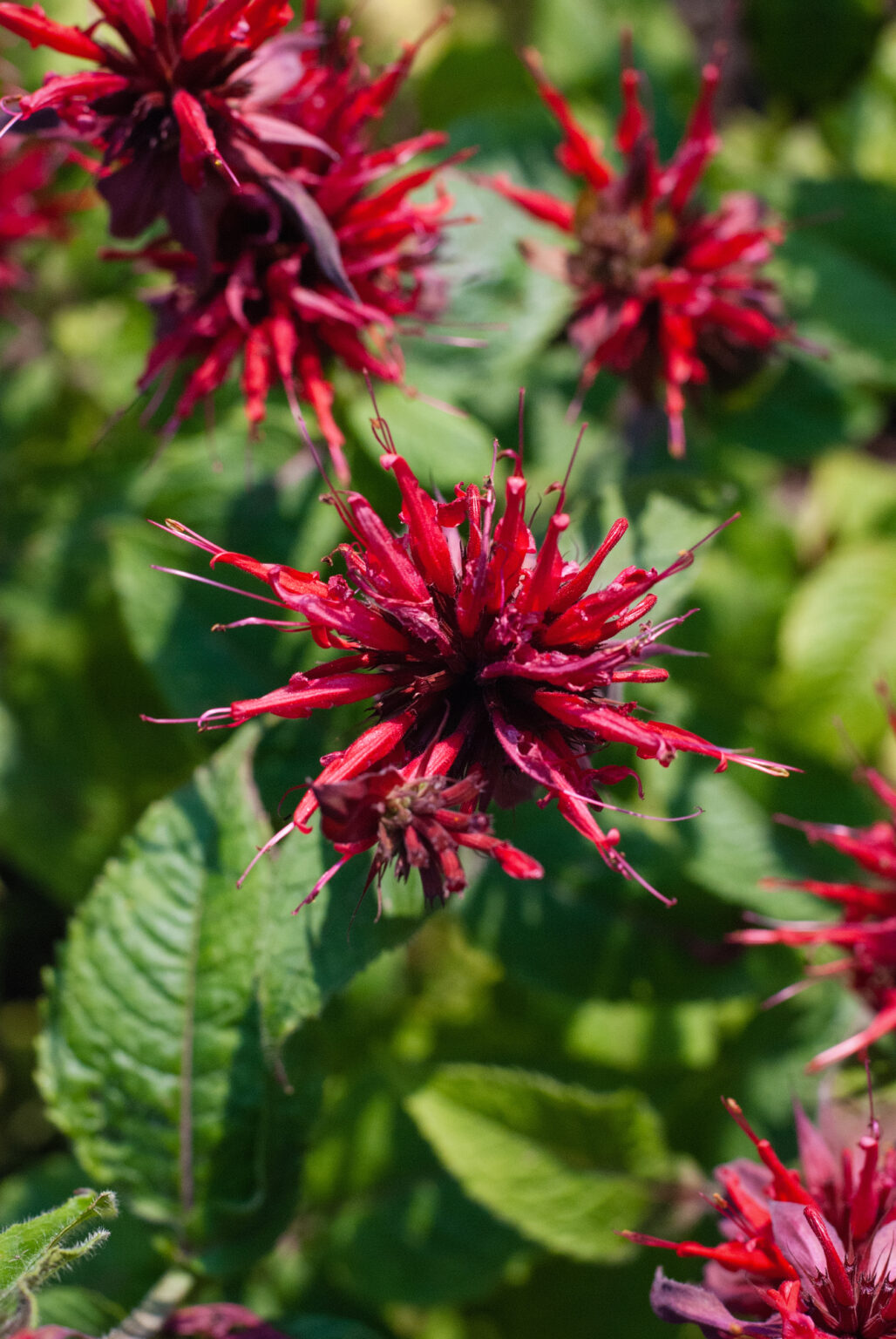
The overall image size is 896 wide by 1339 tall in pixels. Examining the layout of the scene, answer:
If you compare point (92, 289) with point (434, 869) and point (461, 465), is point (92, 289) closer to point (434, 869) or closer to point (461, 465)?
point (461, 465)

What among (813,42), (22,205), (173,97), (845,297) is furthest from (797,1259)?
(813,42)

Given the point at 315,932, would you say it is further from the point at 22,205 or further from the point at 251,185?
the point at 22,205

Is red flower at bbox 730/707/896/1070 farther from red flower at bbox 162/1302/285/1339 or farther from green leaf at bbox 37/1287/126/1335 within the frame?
green leaf at bbox 37/1287/126/1335

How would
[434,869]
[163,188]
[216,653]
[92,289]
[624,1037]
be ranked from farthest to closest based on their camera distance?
[92,289]
[624,1037]
[216,653]
[163,188]
[434,869]

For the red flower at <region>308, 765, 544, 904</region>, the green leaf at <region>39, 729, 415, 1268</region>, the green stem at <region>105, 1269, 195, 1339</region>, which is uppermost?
the red flower at <region>308, 765, 544, 904</region>

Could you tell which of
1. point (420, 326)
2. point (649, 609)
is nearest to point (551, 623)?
point (649, 609)

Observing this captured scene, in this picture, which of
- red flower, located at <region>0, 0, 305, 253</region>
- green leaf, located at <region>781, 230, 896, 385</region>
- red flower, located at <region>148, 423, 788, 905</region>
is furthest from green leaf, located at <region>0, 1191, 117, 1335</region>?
green leaf, located at <region>781, 230, 896, 385</region>
